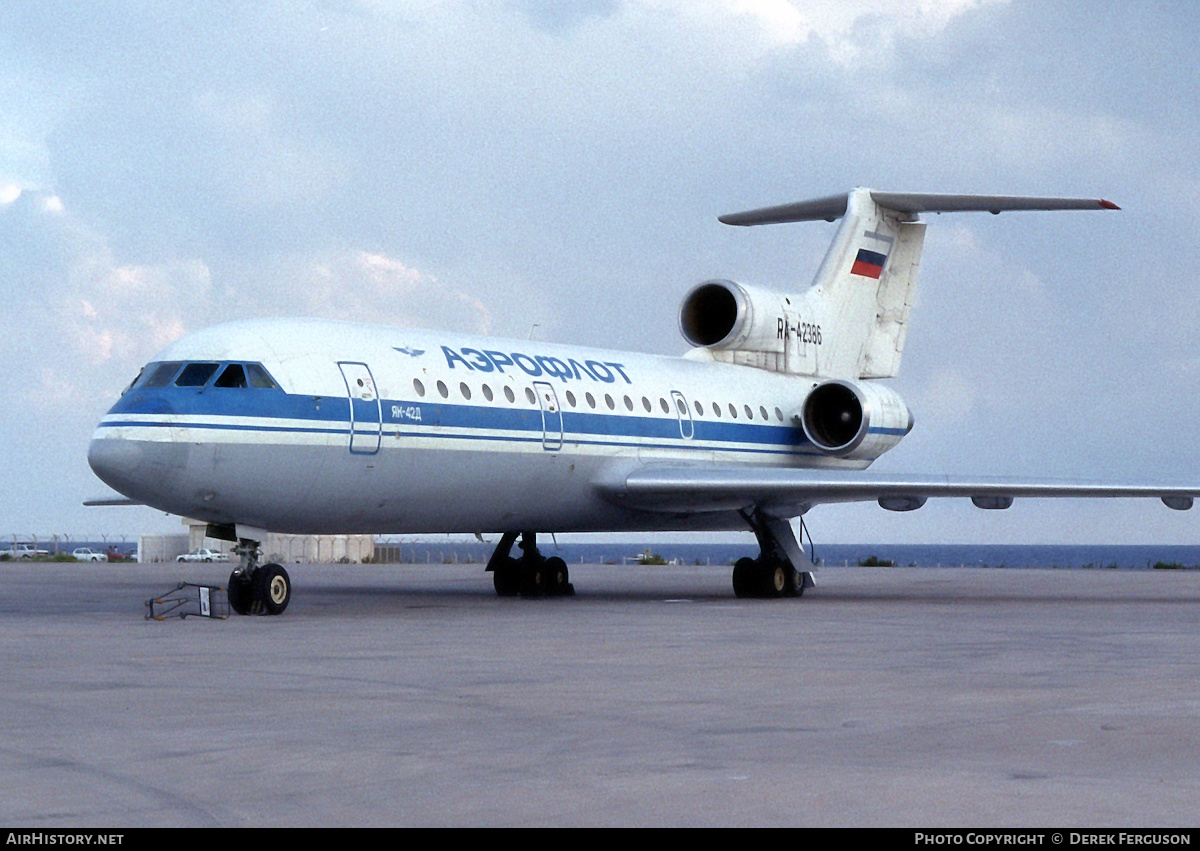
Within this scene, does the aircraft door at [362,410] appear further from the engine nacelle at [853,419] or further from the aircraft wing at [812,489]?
the engine nacelle at [853,419]

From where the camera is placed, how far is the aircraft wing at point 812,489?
2119cm

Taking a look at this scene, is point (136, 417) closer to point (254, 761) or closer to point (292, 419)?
point (292, 419)

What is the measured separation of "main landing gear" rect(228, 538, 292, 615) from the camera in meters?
17.4

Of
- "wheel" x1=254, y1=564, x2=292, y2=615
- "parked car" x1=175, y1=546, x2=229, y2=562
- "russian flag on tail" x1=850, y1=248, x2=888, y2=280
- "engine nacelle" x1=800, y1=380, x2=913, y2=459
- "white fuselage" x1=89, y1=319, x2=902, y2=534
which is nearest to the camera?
"white fuselage" x1=89, y1=319, x2=902, y2=534

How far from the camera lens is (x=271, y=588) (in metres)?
17.4

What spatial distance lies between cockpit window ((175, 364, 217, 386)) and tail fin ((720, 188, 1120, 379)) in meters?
13.4

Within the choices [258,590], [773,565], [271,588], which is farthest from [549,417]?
[258,590]

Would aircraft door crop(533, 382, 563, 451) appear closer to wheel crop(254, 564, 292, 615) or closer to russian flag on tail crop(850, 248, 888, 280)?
wheel crop(254, 564, 292, 615)

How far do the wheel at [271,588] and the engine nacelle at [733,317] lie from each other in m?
11.2

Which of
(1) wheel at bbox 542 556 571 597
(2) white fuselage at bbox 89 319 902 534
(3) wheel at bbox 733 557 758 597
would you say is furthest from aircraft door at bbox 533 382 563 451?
(3) wheel at bbox 733 557 758 597

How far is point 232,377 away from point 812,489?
8654 mm

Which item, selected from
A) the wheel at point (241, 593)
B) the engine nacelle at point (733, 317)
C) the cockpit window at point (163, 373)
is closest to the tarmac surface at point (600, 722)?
the wheel at point (241, 593)

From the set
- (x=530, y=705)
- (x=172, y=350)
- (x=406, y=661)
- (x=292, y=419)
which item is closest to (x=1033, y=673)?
(x=530, y=705)

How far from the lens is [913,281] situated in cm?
3017
